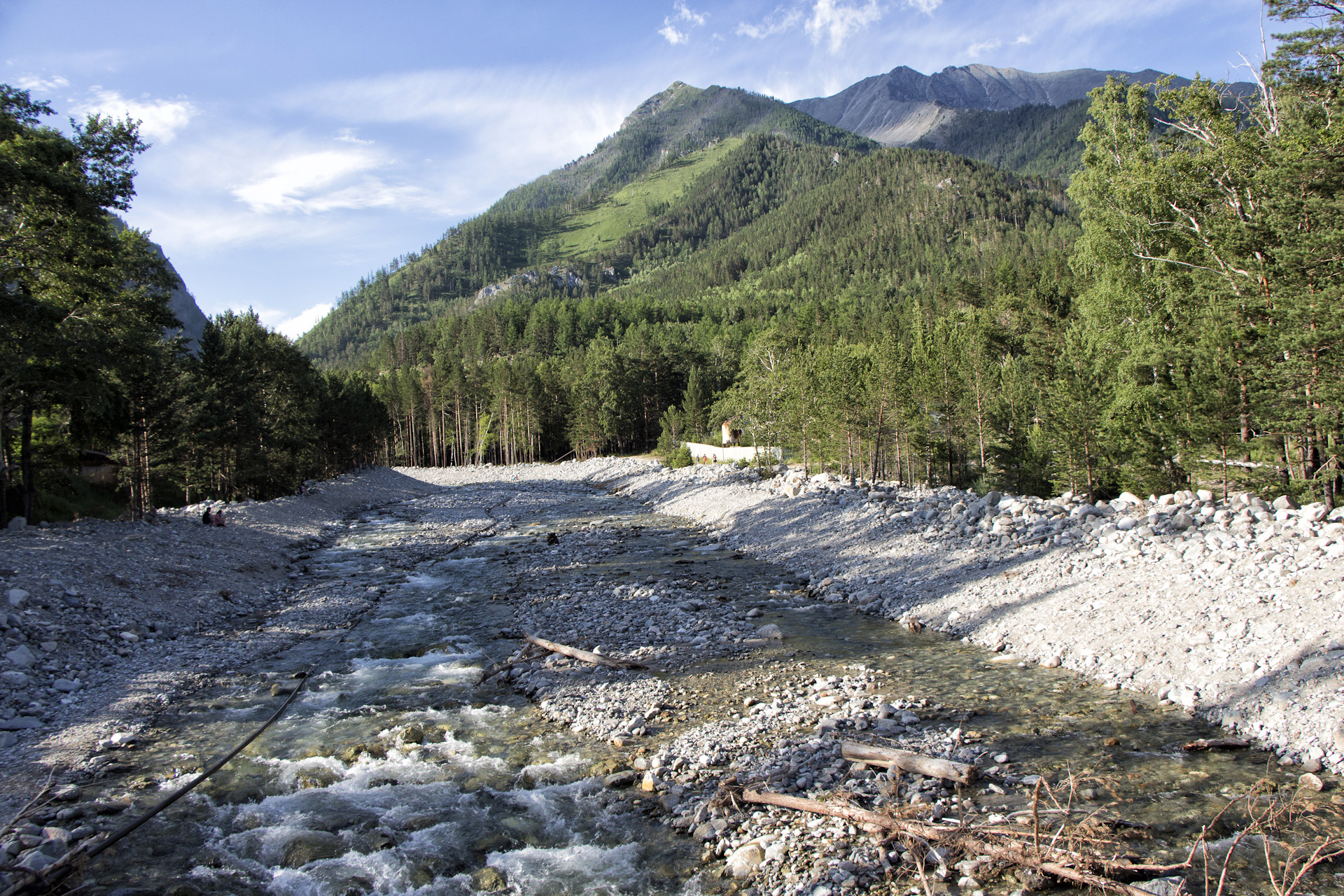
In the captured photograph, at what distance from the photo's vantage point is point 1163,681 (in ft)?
34.3

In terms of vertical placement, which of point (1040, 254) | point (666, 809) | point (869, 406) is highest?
point (1040, 254)

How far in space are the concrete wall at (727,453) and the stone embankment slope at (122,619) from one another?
3409 centimetres

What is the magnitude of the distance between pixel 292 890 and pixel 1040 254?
137 m

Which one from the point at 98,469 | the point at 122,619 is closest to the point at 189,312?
the point at 98,469

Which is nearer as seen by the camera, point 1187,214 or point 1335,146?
point 1335,146

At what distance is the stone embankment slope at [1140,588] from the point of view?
31.1 ft

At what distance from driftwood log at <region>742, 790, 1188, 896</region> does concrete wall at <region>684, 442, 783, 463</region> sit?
40.6 m

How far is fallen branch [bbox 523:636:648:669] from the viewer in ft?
40.9

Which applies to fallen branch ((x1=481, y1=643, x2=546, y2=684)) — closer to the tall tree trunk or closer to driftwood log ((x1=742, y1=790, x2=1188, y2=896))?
driftwood log ((x1=742, y1=790, x2=1188, y2=896))

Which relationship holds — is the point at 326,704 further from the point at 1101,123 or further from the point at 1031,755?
the point at 1101,123

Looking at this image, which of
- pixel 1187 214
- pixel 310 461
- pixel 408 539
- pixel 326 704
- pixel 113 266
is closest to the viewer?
pixel 326 704

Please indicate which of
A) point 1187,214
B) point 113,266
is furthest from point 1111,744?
point 113,266

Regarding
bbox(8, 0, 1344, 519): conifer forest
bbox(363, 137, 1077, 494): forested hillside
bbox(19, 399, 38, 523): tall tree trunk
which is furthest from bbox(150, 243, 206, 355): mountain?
bbox(19, 399, 38, 523): tall tree trunk

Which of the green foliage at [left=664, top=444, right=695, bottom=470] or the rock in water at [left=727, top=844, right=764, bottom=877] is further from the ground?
the green foliage at [left=664, top=444, right=695, bottom=470]
